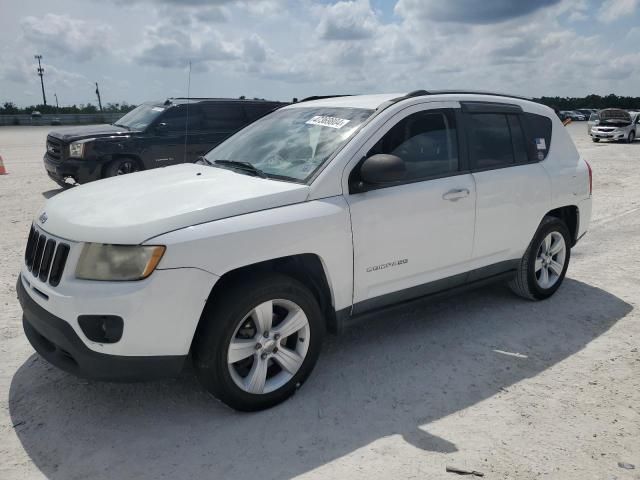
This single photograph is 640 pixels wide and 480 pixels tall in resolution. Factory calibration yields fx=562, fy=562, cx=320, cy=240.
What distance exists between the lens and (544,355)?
4.11 meters

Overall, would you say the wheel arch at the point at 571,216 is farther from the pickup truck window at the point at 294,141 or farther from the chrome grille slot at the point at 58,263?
the chrome grille slot at the point at 58,263

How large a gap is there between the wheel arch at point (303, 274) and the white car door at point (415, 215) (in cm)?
20

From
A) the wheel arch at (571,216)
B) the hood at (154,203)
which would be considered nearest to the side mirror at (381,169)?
the hood at (154,203)

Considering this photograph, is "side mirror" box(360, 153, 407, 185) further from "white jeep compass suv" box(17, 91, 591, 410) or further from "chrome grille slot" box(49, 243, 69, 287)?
"chrome grille slot" box(49, 243, 69, 287)

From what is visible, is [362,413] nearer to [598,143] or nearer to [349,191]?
A: [349,191]

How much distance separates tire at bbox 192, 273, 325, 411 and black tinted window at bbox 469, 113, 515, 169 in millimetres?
1889

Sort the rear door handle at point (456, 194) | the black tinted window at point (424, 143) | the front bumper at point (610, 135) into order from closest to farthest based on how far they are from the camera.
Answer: the black tinted window at point (424, 143) → the rear door handle at point (456, 194) → the front bumper at point (610, 135)

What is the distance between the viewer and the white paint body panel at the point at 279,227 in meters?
2.89

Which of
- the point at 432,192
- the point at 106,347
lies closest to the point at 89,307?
the point at 106,347

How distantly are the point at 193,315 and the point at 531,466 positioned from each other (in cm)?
191

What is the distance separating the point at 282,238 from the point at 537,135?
2.90m

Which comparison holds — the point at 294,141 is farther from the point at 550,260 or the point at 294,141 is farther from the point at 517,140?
the point at 550,260

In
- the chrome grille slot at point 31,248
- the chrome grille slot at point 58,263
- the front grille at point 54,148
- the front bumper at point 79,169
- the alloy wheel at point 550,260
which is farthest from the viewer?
the front grille at point 54,148

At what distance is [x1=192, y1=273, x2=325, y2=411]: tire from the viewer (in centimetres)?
308
